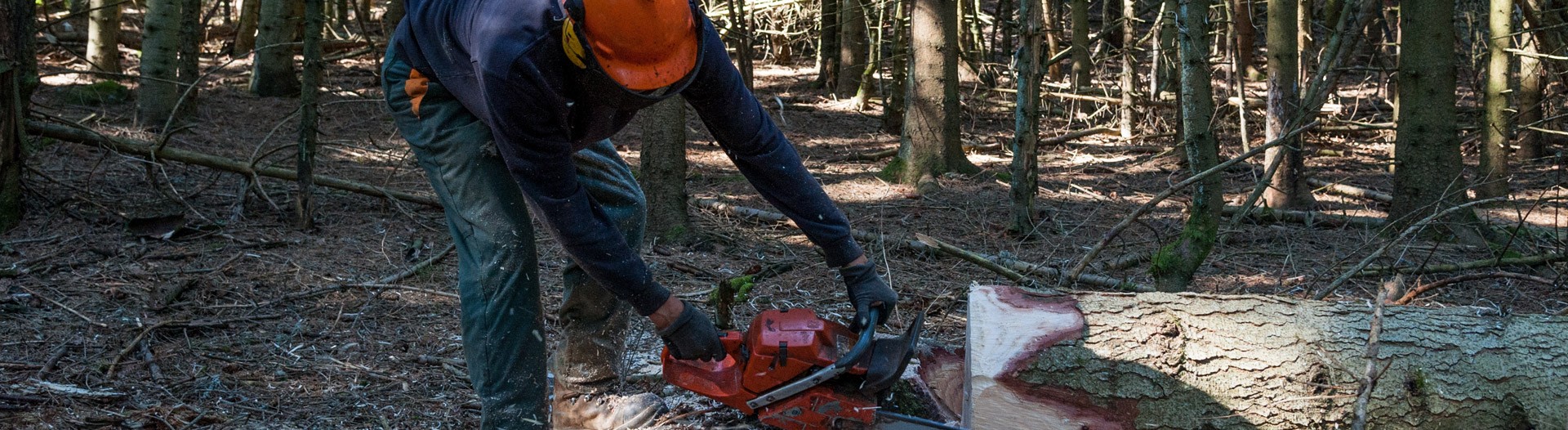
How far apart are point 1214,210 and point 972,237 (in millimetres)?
2326

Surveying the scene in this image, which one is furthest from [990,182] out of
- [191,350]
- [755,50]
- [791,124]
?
[755,50]

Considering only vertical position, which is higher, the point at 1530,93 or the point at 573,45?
the point at 573,45

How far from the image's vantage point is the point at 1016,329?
277 centimetres

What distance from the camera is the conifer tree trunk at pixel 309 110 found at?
5211 mm

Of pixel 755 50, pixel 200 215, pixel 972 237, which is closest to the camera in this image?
pixel 200 215

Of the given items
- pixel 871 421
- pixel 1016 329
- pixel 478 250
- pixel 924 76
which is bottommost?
pixel 871 421

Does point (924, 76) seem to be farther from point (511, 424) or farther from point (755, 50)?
point (755, 50)

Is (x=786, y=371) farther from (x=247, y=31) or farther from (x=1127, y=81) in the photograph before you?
(x=247, y=31)

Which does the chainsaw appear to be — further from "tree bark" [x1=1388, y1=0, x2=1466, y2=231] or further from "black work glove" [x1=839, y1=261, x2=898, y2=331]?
"tree bark" [x1=1388, y1=0, x2=1466, y2=231]

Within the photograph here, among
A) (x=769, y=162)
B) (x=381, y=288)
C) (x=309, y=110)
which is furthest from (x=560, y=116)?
(x=309, y=110)

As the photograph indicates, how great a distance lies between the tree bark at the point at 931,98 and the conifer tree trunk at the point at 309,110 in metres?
4.25

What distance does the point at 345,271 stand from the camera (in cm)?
482

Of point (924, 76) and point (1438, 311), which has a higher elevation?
point (924, 76)

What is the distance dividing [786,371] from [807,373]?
6cm
